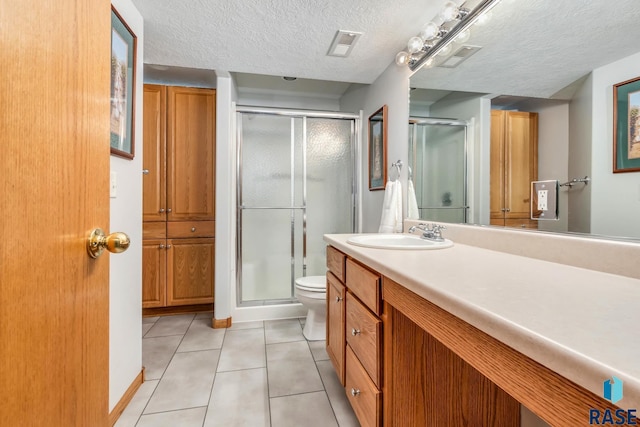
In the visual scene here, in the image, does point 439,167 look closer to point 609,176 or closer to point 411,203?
point 411,203

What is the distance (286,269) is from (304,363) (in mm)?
1075

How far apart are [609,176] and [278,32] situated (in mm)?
1791

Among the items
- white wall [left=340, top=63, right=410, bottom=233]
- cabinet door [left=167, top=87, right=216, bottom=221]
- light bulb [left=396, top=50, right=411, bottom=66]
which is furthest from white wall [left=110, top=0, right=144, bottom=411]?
white wall [left=340, top=63, right=410, bottom=233]

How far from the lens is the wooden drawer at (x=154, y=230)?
8.68 feet

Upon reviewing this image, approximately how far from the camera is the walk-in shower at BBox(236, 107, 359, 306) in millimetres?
2734

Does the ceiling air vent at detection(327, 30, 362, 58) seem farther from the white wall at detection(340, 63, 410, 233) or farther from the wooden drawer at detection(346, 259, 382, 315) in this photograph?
the wooden drawer at detection(346, 259, 382, 315)

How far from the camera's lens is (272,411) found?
4.80ft

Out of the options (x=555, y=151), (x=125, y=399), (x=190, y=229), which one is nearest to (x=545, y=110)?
(x=555, y=151)

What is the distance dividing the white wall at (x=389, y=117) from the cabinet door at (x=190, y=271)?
152 centimetres

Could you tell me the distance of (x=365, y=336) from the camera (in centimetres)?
119

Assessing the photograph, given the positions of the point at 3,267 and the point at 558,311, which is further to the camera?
the point at 558,311

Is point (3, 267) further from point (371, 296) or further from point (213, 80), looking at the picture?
point (213, 80)

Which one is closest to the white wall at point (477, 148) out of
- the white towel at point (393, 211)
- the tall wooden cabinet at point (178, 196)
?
the white towel at point (393, 211)

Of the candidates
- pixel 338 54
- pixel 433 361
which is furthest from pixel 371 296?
pixel 338 54
